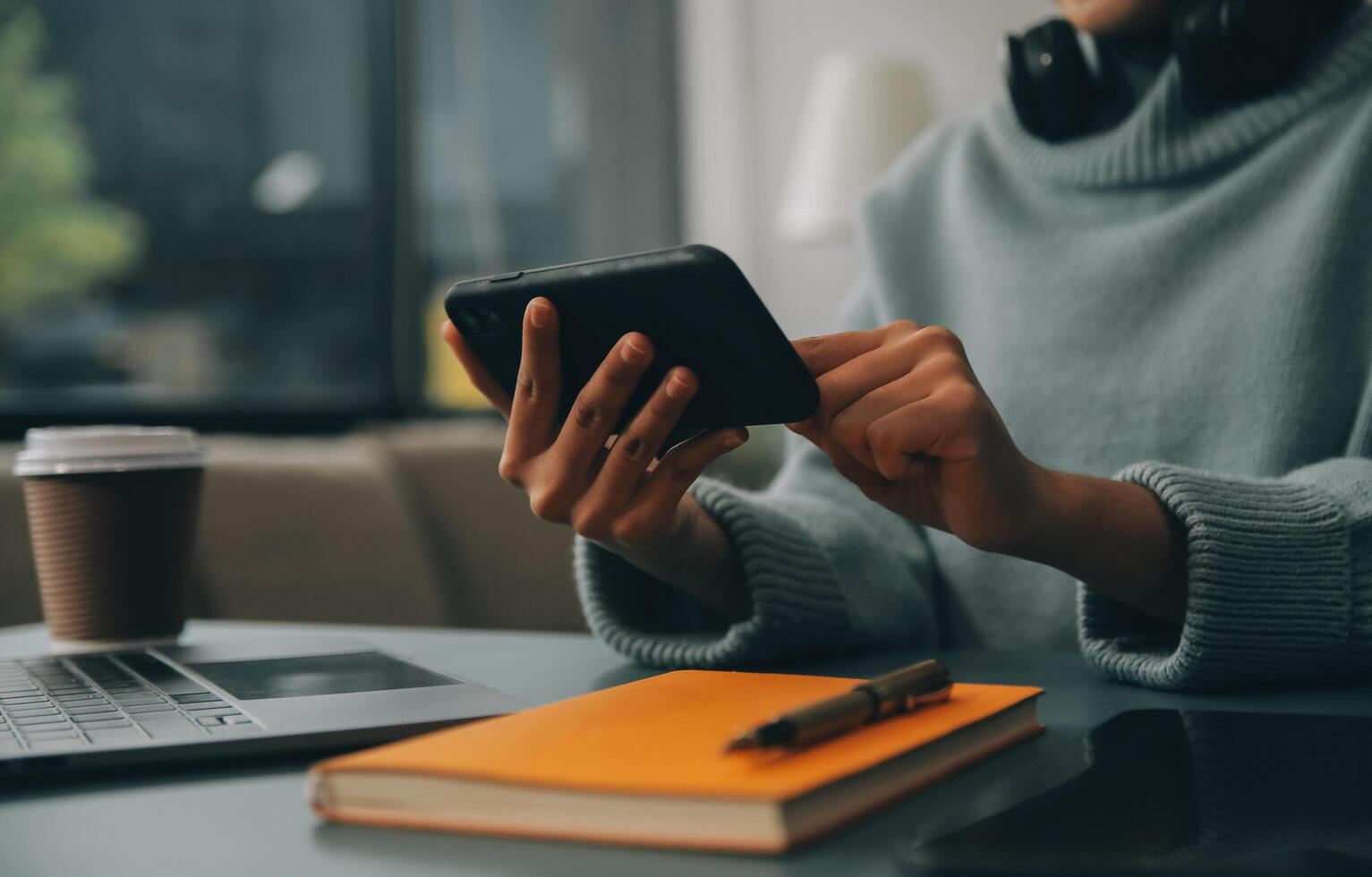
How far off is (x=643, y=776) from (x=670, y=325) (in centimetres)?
25

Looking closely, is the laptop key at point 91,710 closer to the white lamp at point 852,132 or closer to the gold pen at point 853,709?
the gold pen at point 853,709

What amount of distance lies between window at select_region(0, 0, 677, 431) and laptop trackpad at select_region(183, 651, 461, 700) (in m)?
1.92

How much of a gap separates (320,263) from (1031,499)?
241cm

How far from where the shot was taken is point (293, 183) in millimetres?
2789

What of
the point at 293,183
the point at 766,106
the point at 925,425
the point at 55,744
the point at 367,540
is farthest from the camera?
the point at 766,106

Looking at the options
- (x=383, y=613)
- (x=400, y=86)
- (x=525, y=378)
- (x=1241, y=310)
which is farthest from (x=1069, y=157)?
(x=400, y=86)

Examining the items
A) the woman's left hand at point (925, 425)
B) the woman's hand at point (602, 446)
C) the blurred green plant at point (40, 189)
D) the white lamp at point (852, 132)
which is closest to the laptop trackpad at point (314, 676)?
the woman's hand at point (602, 446)

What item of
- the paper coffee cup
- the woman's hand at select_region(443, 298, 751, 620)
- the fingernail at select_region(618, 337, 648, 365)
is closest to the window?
the paper coffee cup

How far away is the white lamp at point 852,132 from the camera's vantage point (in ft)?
7.73

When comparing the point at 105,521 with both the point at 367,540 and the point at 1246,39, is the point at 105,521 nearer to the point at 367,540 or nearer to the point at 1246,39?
the point at 1246,39

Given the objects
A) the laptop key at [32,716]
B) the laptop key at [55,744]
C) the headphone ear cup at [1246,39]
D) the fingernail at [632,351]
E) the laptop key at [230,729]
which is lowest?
the laptop key at [32,716]

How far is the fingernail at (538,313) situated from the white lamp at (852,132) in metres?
1.81

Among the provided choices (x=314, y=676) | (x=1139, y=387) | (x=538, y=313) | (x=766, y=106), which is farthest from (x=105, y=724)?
(x=766, y=106)

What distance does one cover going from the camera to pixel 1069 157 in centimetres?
102
